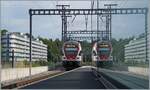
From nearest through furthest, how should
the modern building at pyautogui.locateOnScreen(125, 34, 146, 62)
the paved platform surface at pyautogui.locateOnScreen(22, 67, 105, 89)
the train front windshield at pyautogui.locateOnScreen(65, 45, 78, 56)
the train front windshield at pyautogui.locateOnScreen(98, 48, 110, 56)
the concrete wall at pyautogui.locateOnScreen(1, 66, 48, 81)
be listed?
the modern building at pyautogui.locateOnScreen(125, 34, 146, 62) → the paved platform surface at pyautogui.locateOnScreen(22, 67, 105, 89) → the concrete wall at pyautogui.locateOnScreen(1, 66, 48, 81) → the train front windshield at pyautogui.locateOnScreen(98, 48, 110, 56) → the train front windshield at pyautogui.locateOnScreen(65, 45, 78, 56)

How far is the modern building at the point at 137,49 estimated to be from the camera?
23373mm

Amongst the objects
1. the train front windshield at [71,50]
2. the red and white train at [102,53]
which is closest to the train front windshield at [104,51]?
the red and white train at [102,53]

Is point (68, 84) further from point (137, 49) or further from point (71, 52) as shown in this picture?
point (71, 52)

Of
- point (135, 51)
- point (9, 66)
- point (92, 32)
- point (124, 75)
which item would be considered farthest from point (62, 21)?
point (135, 51)

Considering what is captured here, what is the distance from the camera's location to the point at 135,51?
25.9 meters

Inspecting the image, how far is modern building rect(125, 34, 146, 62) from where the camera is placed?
23.4 m

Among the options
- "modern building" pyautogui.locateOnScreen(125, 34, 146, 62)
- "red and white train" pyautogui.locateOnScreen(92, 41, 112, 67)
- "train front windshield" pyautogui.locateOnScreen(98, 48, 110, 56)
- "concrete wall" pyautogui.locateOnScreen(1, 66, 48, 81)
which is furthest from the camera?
"train front windshield" pyautogui.locateOnScreen(98, 48, 110, 56)

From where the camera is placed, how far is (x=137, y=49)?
25.5 m

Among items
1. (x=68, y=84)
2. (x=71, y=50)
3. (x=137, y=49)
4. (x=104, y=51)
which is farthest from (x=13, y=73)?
(x=137, y=49)

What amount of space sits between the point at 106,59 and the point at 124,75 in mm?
18454

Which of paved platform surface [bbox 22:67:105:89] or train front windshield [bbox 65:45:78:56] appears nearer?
paved platform surface [bbox 22:67:105:89]

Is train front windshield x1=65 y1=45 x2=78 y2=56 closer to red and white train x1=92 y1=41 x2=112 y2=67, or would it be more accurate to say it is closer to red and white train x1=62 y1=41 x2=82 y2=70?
red and white train x1=62 y1=41 x2=82 y2=70

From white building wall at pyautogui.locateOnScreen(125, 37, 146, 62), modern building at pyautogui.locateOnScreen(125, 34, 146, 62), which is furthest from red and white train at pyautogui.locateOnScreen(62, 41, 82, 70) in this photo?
modern building at pyautogui.locateOnScreen(125, 34, 146, 62)

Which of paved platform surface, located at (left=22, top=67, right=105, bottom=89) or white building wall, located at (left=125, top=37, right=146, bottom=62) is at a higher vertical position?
white building wall, located at (left=125, top=37, right=146, bottom=62)
